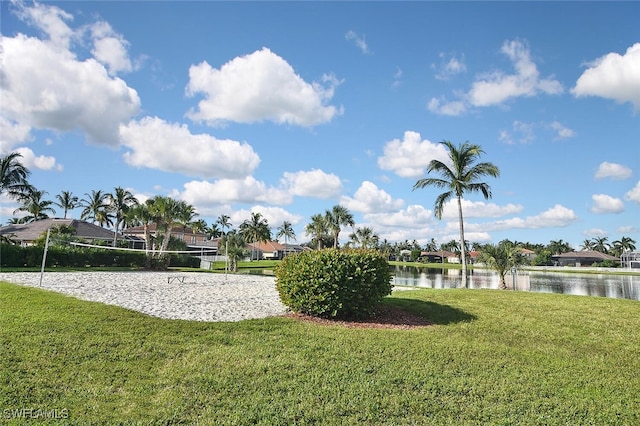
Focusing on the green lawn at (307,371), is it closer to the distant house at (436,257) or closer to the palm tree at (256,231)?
the palm tree at (256,231)

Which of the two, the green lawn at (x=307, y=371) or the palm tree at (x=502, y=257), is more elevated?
the palm tree at (x=502, y=257)

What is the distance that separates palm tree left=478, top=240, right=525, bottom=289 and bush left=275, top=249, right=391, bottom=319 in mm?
16237

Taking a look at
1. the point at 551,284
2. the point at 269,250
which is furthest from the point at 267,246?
the point at 551,284

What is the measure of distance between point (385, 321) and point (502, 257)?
1698cm

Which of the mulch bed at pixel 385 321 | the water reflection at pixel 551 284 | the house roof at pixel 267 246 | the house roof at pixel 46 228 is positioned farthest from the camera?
the house roof at pixel 267 246

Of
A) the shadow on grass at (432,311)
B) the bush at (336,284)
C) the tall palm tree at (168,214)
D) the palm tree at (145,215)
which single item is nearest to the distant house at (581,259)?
the tall palm tree at (168,214)

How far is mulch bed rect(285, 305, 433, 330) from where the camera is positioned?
8559 millimetres

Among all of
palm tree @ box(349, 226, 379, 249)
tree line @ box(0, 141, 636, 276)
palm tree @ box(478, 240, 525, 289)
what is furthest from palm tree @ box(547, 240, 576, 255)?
palm tree @ box(478, 240, 525, 289)

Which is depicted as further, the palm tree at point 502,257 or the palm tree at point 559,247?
the palm tree at point 559,247

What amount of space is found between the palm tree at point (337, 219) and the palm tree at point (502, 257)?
41.8 metres

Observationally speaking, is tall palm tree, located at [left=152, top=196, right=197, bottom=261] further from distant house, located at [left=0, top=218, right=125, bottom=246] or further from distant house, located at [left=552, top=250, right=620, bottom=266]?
distant house, located at [left=552, top=250, right=620, bottom=266]

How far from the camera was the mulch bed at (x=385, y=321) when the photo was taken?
8559 millimetres

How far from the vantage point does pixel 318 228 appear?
222ft

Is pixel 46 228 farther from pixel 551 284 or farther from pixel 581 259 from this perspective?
pixel 581 259
